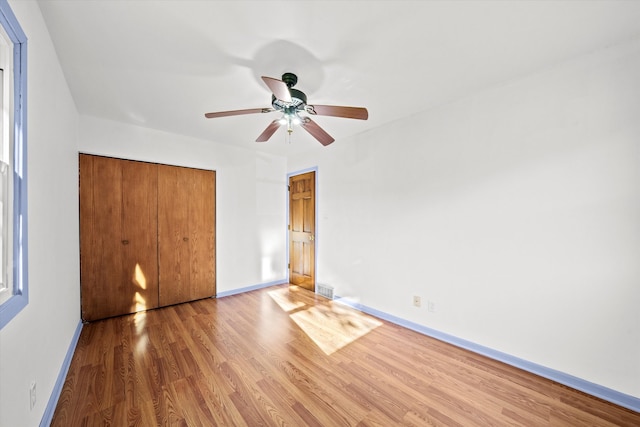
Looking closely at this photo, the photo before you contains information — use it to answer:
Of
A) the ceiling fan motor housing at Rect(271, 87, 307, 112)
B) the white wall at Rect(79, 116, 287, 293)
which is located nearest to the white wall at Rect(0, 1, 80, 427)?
the white wall at Rect(79, 116, 287, 293)


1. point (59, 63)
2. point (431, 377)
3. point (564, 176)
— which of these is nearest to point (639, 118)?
point (564, 176)

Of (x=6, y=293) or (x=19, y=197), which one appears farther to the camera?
(x=19, y=197)

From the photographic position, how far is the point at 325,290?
3863 millimetres

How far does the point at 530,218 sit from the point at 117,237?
171 inches

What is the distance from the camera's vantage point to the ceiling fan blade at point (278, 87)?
1.53 meters

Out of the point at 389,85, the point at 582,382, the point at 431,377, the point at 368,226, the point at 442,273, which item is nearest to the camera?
the point at 582,382

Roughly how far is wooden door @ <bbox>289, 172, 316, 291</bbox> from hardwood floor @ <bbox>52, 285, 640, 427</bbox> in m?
1.45

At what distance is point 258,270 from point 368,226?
2.13 meters

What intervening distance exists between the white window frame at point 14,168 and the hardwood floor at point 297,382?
1.02 metres

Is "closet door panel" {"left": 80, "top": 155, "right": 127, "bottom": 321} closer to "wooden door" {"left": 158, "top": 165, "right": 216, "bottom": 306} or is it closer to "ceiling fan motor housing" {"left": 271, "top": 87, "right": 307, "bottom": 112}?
"wooden door" {"left": 158, "top": 165, "right": 216, "bottom": 306}

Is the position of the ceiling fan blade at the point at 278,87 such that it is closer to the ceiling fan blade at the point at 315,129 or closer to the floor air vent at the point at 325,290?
the ceiling fan blade at the point at 315,129

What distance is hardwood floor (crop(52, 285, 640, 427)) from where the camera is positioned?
157cm

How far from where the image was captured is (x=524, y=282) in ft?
6.80

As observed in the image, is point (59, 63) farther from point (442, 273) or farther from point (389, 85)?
point (442, 273)
